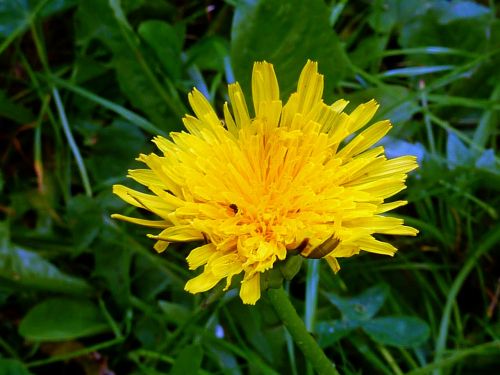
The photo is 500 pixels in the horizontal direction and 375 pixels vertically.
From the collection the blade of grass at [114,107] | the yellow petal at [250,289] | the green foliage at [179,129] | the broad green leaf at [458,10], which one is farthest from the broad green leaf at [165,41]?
the yellow petal at [250,289]

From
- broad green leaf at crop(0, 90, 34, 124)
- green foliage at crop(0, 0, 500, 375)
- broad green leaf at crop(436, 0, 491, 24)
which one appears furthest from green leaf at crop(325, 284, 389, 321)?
broad green leaf at crop(0, 90, 34, 124)

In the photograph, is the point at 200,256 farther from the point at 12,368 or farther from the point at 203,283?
the point at 12,368

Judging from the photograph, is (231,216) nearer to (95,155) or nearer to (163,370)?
(163,370)

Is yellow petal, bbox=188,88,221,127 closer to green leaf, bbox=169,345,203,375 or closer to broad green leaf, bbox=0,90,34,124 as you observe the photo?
green leaf, bbox=169,345,203,375

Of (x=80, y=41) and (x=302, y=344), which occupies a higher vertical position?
(x=80, y=41)

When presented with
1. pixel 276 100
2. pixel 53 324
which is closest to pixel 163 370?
pixel 53 324
